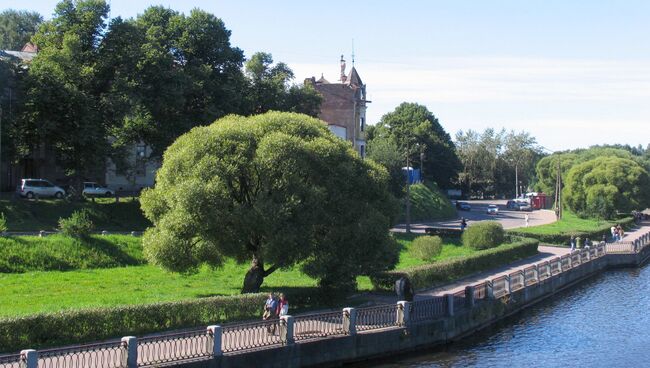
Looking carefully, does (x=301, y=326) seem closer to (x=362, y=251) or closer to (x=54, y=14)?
(x=362, y=251)

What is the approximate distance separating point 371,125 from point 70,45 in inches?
2983

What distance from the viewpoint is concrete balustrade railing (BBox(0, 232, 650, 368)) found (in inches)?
689

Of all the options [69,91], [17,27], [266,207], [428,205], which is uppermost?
[17,27]

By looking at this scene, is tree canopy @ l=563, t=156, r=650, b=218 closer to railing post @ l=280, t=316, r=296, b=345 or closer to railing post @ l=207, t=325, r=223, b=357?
railing post @ l=280, t=316, r=296, b=345

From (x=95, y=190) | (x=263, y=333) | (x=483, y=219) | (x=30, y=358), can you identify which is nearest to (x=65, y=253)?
(x=263, y=333)

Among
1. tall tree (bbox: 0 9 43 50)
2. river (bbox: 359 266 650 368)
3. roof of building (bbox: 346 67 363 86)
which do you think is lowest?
river (bbox: 359 266 650 368)

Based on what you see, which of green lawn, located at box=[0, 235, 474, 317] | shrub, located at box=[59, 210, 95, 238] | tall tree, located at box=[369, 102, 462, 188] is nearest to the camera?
green lawn, located at box=[0, 235, 474, 317]

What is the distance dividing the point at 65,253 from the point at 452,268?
19123mm

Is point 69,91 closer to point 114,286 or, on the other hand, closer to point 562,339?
point 114,286

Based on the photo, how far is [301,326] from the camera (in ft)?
76.1

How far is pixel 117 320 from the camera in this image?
21.2 m

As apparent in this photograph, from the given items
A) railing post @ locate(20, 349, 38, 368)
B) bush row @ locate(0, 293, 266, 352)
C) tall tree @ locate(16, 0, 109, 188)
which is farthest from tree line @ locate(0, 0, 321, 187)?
railing post @ locate(20, 349, 38, 368)

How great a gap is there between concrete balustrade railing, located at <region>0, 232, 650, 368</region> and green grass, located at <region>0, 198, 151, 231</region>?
82.4 feet

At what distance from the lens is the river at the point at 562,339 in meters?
24.8
